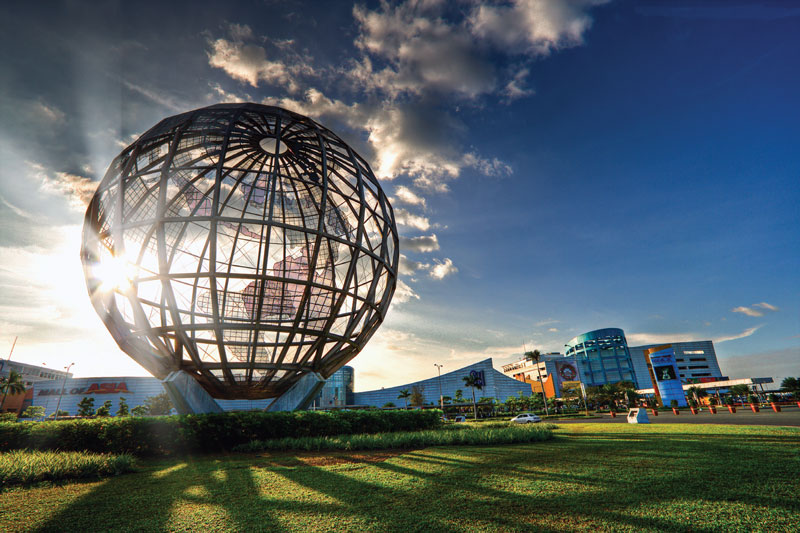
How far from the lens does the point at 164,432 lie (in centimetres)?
1203

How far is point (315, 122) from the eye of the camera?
59.3 feet

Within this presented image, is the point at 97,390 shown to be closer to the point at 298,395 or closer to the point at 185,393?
the point at 185,393

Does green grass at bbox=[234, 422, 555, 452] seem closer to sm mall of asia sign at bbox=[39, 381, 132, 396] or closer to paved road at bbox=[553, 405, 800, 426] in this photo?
paved road at bbox=[553, 405, 800, 426]

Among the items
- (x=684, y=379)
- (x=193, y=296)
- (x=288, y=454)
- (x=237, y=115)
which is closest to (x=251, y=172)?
(x=237, y=115)

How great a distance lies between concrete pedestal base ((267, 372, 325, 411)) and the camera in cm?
1555

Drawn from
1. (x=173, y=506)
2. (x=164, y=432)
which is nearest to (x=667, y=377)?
(x=164, y=432)

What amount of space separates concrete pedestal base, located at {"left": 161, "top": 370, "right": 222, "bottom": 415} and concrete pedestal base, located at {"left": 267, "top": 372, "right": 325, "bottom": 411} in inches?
108

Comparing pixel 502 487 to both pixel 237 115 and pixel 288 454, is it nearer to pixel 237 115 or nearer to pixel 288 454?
pixel 288 454

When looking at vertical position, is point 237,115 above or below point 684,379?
above

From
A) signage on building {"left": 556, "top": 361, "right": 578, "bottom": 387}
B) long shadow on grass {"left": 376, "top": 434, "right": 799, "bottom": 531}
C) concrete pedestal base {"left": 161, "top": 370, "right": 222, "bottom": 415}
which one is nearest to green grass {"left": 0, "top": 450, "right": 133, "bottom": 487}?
concrete pedestal base {"left": 161, "top": 370, "right": 222, "bottom": 415}

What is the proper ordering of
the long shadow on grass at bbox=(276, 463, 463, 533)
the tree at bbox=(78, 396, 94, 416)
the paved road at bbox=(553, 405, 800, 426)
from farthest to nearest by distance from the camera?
the tree at bbox=(78, 396, 94, 416)
the paved road at bbox=(553, 405, 800, 426)
the long shadow on grass at bbox=(276, 463, 463, 533)

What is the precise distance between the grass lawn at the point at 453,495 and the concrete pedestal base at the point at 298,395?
5.72 metres

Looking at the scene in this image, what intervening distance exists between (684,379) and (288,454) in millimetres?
139144

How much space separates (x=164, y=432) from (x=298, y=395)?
498 centimetres
